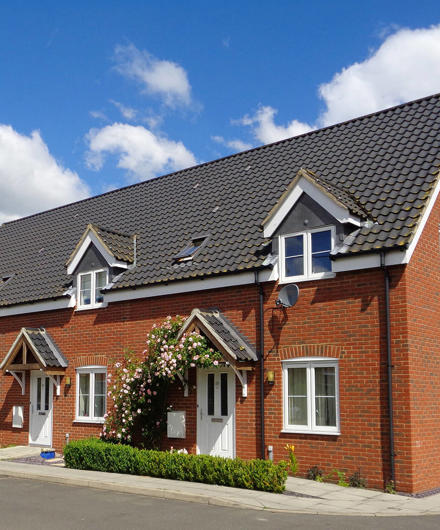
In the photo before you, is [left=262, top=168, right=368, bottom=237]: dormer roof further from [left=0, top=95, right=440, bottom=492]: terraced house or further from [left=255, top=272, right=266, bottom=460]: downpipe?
[left=255, top=272, right=266, bottom=460]: downpipe

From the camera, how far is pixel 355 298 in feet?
46.3

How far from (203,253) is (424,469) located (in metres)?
7.94

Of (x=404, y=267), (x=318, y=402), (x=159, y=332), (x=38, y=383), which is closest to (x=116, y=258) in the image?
(x=159, y=332)

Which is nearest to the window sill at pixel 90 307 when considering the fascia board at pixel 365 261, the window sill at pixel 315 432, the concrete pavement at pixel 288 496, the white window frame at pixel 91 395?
the white window frame at pixel 91 395

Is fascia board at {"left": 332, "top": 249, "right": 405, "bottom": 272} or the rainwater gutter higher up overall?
fascia board at {"left": 332, "top": 249, "right": 405, "bottom": 272}

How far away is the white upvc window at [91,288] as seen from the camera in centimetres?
2017

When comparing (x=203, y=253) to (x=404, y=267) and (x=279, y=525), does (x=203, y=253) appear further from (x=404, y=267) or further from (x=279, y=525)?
(x=279, y=525)

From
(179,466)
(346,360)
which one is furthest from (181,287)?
(346,360)

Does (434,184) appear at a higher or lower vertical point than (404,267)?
higher

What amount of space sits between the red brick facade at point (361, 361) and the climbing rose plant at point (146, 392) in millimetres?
632

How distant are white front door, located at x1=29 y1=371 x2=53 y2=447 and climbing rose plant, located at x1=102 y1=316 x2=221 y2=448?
3.29 m

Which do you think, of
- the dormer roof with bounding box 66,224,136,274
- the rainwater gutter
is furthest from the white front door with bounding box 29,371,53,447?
the rainwater gutter

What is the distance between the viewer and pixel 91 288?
20484 millimetres

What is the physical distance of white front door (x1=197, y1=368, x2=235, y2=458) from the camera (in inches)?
634
